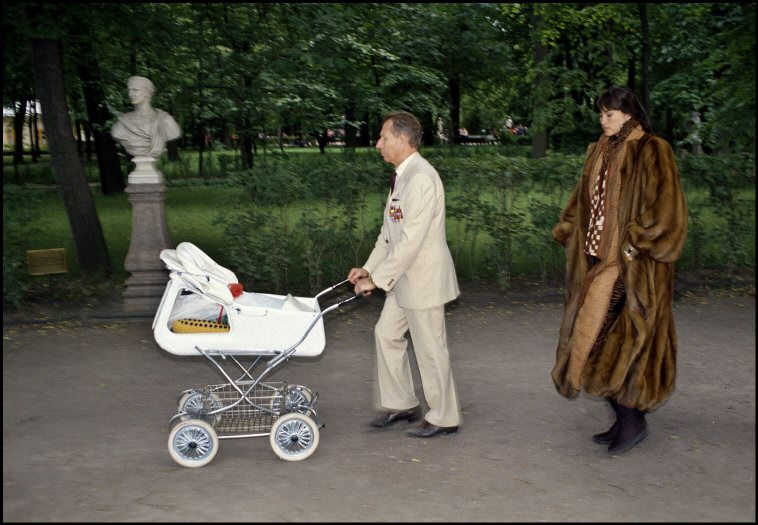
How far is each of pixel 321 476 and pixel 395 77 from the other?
52.3 feet

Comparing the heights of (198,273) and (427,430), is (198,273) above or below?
above

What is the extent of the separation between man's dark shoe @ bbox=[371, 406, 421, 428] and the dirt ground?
0.13 m

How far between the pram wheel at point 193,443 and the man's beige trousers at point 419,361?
1.23 m

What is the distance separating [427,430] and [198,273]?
5.56 feet

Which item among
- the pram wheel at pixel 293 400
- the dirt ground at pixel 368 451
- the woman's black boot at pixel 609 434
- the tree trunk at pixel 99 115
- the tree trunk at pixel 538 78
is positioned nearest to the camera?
the dirt ground at pixel 368 451

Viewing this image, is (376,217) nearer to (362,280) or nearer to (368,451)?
(362,280)

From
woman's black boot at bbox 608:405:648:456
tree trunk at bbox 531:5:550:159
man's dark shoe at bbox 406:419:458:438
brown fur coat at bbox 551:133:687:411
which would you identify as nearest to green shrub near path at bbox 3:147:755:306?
man's dark shoe at bbox 406:419:458:438

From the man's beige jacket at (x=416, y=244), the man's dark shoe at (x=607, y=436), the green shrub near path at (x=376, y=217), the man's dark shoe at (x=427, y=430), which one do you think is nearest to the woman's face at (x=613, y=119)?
the man's beige jacket at (x=416, y=244)

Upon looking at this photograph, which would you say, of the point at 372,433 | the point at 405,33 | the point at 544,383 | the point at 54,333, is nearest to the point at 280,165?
the point at 54,333

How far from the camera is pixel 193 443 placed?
Result: 513 centimetres

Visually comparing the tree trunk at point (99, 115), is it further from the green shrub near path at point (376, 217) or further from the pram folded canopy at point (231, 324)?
the pram folded canopy at point (231, 324)

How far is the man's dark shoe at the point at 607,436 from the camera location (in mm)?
5531

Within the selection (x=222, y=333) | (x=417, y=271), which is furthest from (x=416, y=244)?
(x=222, y=333)

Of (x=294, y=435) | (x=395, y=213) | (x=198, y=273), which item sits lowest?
(x=294, y=435)
